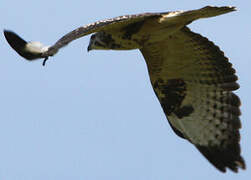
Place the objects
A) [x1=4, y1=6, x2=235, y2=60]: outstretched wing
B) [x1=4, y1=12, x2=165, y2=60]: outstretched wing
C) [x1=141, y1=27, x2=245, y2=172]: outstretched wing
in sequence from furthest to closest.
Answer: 1. [x1=141, y1=27, x2=245, y2=172]: outstretched wing
2. [x1=4, y1=6, x2=235, y2=60]: outstretched wing
3. [x1=4, y1=12, x2=165, y2=60]: outstretched wing

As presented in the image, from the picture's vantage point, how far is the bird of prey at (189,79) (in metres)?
10.3

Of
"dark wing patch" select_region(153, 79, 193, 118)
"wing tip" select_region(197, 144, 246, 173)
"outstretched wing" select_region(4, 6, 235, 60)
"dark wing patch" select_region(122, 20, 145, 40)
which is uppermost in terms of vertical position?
"outstretched wing" select_region(4, 6, 235, 60)

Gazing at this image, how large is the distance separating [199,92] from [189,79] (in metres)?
0.26

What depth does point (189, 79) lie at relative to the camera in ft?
38.3

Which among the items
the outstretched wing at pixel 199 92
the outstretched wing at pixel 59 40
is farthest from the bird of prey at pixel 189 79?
the outstretched wing at pixel 59 40

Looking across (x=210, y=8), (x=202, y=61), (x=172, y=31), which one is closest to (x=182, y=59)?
(x=202, y=61)

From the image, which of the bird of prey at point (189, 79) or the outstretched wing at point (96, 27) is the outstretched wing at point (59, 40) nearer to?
the outstretched wing at point (96, 27)

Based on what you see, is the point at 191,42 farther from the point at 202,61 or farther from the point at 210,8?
the point at 210,8

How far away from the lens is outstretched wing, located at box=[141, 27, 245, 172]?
1111cm

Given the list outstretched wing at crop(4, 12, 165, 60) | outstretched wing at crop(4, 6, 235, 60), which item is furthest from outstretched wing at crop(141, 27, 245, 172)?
outstretched wing at crop(4, 12, 165, 60)

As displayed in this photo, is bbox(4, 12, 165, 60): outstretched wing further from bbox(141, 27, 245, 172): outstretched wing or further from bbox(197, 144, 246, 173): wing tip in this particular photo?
bbox(197, 144, 246, 173): wing tip

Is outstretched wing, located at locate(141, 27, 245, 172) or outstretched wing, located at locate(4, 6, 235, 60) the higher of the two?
outstretched wing, located at locate(4, 6, 235, 60)

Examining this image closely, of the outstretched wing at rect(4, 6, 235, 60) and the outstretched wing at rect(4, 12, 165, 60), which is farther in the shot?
the outstretched wing at rect(4, 6, 235, 60)

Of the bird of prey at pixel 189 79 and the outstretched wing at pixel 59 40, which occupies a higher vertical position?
the outstretched wing at pixel 59 40
